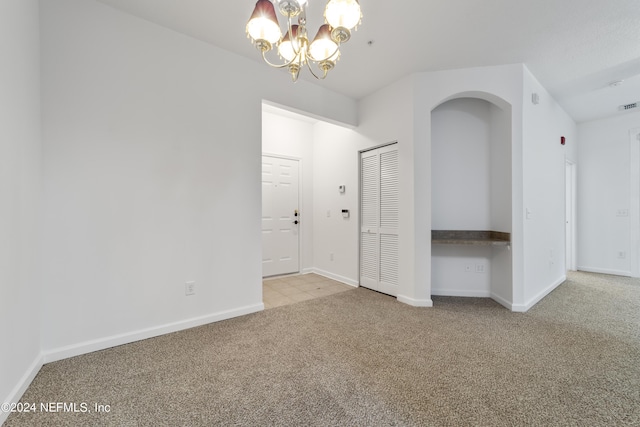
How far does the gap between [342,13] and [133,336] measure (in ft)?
9.46

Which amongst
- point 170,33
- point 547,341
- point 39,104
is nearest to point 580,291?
point 547,341

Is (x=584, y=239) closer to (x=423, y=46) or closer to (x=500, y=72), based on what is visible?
(x=500, y=72)

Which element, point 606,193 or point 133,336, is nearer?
→ point 133,336

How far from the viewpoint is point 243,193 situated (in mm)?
2891

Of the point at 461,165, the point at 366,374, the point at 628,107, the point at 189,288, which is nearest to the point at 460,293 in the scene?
the point at 461,165

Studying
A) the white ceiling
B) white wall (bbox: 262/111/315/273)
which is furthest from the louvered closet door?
white wall (bbox: 262/111/315/273)

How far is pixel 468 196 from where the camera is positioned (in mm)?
3535

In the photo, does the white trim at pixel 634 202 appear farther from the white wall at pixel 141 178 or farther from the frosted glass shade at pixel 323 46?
the white wall at pixel 141 178

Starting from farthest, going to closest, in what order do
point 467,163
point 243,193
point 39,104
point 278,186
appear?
point 278,186, point 467,163, point 243,193, point 39,104

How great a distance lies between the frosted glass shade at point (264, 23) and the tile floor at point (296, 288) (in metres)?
2.69

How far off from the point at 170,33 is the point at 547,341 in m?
4.42

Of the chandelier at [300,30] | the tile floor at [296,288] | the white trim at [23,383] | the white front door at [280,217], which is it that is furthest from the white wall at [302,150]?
the white trim at [23,383]

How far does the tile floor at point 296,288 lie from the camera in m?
3.43

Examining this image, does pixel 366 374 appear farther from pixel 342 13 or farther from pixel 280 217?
pixel 280 217
